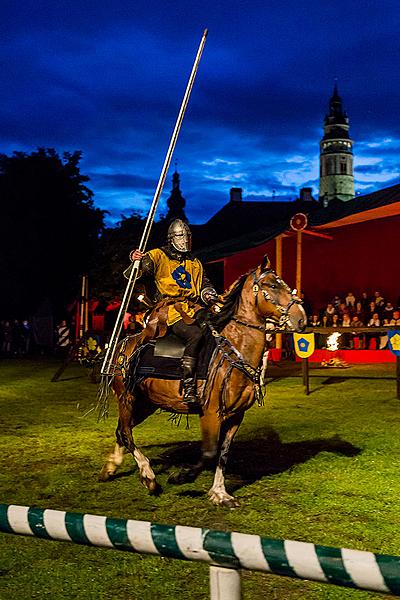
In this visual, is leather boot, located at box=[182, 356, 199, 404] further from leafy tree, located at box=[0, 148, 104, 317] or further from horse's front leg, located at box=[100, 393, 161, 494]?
leafy tree, located at box=[0, 148, 104, 317]

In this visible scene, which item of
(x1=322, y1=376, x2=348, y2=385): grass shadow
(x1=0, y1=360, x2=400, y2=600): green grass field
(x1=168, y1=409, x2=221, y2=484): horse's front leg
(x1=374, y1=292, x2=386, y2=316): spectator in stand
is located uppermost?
(x1=374, y1=292, x2=386, y2=316): spectator in stand

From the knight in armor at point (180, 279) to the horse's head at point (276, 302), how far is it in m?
0.45

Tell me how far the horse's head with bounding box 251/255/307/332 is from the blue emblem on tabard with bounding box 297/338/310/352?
24.3ft

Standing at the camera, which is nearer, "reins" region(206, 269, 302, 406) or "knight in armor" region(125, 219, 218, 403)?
"reins" region(206, 269, 302, 406)

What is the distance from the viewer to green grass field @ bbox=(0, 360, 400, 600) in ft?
14.7

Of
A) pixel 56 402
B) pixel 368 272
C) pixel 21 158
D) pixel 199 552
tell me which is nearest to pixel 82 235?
pixel 21 158

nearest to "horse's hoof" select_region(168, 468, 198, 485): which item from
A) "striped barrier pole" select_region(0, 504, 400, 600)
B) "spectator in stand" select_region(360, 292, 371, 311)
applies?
"striped barrier pole" select_region(0, 504, 400, 600)

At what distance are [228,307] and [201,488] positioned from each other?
182cm

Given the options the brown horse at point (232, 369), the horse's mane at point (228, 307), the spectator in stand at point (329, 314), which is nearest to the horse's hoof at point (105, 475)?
the brown horse at point (232, 369)

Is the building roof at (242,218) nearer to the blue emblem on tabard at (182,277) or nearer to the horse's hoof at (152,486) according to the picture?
the blue emblem on tabard at (182,277)

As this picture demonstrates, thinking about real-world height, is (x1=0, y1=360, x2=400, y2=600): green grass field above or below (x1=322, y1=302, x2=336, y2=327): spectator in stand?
below

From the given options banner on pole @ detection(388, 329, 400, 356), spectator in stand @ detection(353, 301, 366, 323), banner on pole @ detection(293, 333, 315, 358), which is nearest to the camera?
banner on pole @ detection(388, 329, 400, 356)

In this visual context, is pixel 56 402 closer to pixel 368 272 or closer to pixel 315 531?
pixel 315 531

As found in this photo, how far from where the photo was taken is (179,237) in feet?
22.8
